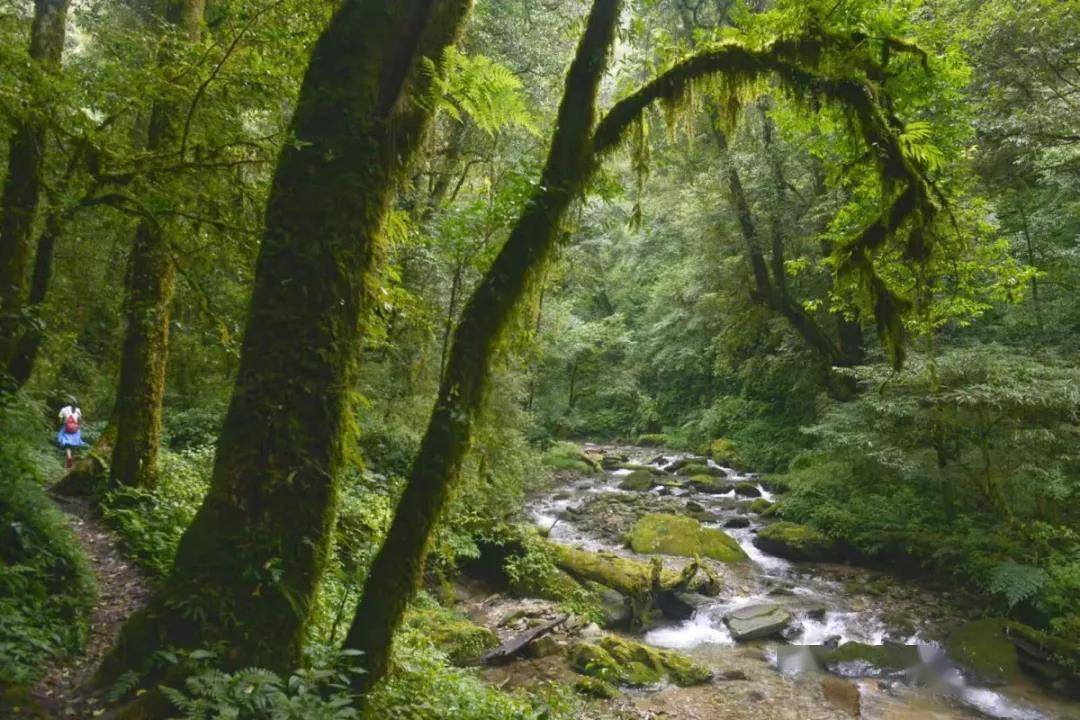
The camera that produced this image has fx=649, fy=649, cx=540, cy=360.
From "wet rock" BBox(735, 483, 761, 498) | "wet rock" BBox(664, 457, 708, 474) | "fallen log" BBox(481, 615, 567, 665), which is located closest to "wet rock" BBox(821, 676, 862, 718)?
"fallen log" BBox(481, 615, 567, 665)

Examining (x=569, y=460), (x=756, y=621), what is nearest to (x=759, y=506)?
(x=756, y=621)

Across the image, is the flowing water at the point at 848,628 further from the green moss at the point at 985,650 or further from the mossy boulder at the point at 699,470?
the mossy boulder at the point at 699,470

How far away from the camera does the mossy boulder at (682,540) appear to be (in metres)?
15.1

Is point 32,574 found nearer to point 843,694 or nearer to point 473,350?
point 473,350

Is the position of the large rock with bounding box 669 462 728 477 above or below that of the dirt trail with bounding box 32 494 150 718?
below

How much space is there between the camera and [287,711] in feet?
11.0

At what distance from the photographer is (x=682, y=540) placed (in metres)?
15.4

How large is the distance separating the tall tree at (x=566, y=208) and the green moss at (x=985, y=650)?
865 centimetres

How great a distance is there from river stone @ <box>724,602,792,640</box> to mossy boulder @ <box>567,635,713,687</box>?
1.75m

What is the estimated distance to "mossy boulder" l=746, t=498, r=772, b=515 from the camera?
18.6 metres

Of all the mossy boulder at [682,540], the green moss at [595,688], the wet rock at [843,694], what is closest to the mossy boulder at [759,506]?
the mossy boulder at [682,540]

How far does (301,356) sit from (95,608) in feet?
12.2

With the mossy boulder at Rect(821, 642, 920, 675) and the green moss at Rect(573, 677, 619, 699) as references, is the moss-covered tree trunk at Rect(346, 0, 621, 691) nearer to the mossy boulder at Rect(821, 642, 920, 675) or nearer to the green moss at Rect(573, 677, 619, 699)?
the green moss at Rect(573, 677, 619, 699)

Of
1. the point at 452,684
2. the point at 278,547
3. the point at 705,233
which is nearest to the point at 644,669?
the point at 452,684
